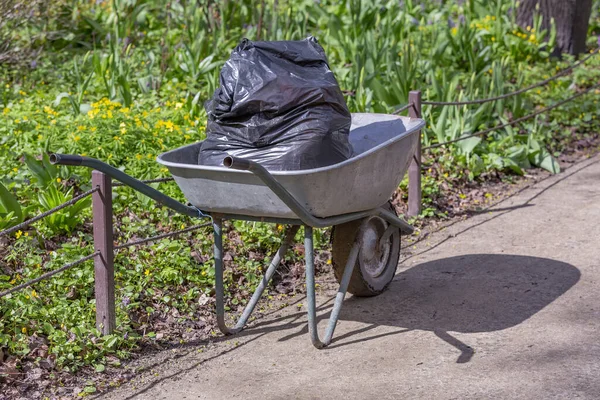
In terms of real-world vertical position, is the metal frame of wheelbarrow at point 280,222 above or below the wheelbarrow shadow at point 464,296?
above

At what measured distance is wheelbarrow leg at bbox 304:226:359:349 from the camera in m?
3.94

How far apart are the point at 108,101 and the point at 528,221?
10.3 ft

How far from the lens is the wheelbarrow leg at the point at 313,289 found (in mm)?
3938

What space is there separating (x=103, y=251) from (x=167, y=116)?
8.96 ft

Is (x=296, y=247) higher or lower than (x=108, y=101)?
lower

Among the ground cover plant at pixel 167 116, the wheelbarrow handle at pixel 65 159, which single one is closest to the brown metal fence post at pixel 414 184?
the ground cover plant at pixel 167 116

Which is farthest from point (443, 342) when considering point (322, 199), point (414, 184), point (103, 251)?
point (414, 184)

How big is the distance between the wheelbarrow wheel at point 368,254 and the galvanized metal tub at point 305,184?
0.75 feet

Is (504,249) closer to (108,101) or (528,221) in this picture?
(528,221)

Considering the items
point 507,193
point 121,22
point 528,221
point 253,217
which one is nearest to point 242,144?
point 253,217

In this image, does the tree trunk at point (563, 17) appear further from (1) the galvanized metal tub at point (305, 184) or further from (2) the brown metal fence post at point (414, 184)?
(1) the galvanized metal tub at point (305, 184)

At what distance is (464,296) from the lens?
15.3 feet

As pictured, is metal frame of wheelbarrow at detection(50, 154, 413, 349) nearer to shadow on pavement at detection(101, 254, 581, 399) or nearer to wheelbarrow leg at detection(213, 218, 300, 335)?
wheelbarrow leg at detection(213, 218, 300, 335)

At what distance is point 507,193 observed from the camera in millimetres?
6645
